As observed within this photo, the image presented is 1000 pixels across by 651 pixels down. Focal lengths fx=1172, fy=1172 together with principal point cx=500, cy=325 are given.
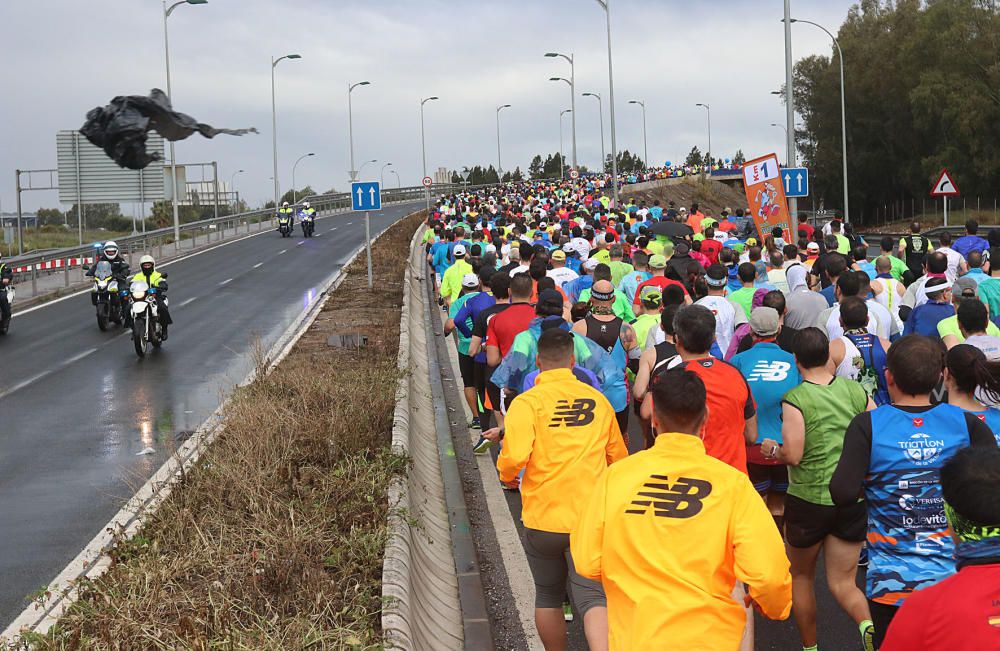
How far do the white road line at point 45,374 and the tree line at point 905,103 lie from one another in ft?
162

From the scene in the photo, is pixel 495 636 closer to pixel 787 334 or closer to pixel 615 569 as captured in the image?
pixel 615 569

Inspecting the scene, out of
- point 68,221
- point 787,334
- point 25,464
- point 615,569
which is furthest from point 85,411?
point 68,221

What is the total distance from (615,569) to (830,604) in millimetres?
3767

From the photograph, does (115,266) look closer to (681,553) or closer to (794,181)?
(794,181)

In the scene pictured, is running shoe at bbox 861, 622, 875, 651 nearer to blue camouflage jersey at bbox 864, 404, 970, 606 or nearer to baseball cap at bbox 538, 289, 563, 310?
blue camouflage jersey at bbox 864, 404, 970, 606

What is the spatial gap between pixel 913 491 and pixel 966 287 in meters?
4.51

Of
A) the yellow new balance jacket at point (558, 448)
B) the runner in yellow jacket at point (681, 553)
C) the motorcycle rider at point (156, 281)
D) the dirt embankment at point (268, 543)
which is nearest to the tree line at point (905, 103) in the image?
the motorcycle rider at point (156, 281)

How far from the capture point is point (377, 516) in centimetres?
789

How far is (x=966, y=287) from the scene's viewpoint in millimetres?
8820

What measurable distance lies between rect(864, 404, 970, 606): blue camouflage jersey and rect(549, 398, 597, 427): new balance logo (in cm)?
133

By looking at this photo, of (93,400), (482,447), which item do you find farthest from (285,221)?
(482,447)

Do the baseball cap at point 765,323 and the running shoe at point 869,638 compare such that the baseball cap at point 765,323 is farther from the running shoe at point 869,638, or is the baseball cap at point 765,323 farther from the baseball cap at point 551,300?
the running shoe at point 869,638

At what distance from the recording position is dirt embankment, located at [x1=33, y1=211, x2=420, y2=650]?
5816 millimetres

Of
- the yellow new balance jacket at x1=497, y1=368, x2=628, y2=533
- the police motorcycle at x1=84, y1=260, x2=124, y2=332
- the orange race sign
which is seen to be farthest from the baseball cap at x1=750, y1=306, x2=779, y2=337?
the police motorcycle at x1=84, y1=260, x2=124, y2=332
